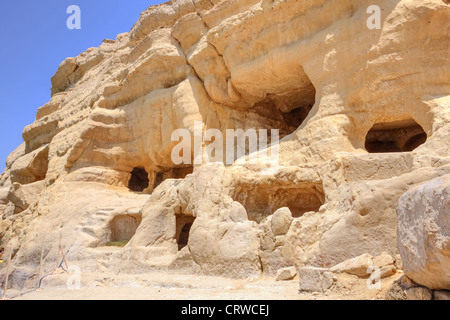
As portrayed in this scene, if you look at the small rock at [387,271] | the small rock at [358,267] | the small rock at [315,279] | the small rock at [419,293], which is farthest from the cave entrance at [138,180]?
the small rock at [419,293]

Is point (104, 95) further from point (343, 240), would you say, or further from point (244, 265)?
point (343, 240)

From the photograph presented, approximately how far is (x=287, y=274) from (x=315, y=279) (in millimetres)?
1376

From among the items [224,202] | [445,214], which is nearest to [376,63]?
→ [224,202]

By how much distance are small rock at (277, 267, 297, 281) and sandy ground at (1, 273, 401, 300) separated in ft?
0.28

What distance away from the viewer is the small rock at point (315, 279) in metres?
4.32

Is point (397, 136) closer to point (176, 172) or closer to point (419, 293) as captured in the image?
point (419, 293)

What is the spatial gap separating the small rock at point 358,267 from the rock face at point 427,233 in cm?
102

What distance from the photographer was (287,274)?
578 cm

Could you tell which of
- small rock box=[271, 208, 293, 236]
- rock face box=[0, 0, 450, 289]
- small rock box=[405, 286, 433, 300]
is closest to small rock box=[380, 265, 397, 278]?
rock face box=[0, 0, 450, 289]

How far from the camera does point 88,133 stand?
1469cm

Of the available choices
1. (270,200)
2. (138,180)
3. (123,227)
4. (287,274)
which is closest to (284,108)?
(270,200)

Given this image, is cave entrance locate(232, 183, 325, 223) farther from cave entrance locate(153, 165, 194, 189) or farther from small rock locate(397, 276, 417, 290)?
cave entrance locate(153, 165, 194, 189)
